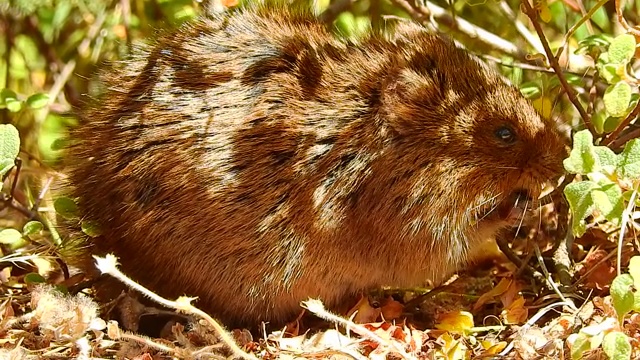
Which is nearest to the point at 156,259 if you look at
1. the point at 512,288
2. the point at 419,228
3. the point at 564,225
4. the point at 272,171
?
the point at 272,171

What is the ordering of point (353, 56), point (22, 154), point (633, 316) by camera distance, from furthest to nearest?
1. point (22, 154)
2. point (353, 56)
3. point (633, 316)

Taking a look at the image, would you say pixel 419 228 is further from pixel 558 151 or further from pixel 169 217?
pixel 169 217

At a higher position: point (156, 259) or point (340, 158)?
point (340, 158)

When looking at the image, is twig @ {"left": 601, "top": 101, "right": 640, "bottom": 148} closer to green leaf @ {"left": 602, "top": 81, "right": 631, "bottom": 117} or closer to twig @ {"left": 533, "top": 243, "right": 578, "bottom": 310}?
twig @ {"left": 533, "top": 243, "right": 578, "bottom": 310}

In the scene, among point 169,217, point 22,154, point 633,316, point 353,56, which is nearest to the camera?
point 633,316

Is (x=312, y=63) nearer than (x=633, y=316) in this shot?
No

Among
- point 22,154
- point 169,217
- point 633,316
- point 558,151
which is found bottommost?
point 22,154
